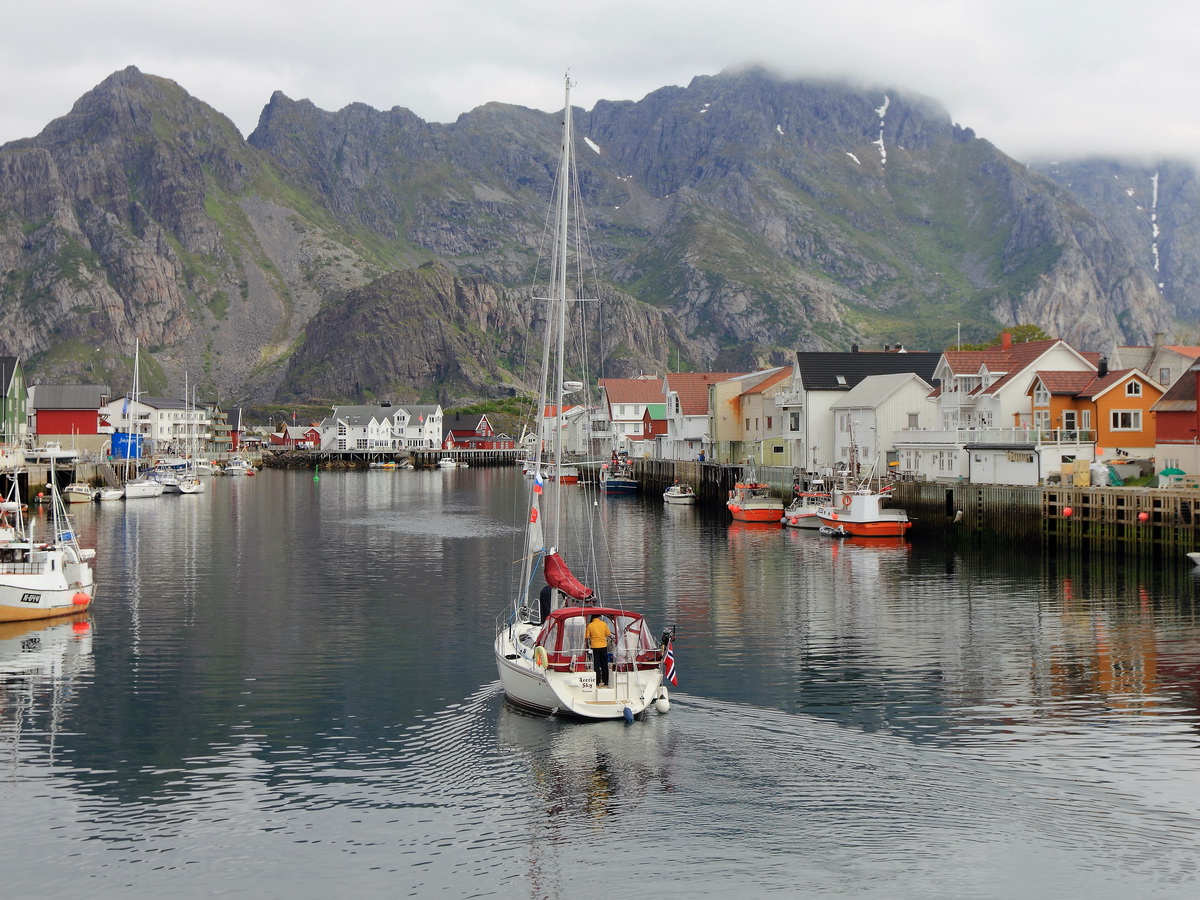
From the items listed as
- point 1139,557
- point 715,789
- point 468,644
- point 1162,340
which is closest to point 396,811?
point 715,789

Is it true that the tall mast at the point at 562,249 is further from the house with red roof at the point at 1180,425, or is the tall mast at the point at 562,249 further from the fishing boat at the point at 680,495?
the fishing boat at the point at 680,495

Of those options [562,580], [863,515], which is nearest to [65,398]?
[863,515]

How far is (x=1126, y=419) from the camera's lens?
3059 inches

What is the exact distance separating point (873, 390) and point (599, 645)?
73.7 meters

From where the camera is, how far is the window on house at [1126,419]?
77312mm

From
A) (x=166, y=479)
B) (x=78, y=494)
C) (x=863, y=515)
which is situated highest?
(x=166, y=479)

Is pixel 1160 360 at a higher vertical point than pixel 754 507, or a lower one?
higher

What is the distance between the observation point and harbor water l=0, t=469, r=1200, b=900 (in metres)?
21.3

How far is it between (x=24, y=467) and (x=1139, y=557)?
109946 millimetres

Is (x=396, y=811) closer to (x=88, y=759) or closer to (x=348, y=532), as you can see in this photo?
(x=88, y=759)

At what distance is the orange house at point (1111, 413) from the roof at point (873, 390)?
1705 cm

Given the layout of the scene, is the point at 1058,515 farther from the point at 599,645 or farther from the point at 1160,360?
the point at 599,645

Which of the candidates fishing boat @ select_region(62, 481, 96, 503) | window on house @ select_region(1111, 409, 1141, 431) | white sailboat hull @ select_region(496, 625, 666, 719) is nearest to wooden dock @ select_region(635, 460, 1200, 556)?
window on house @ select_region(1111, 409, 1141, 431)

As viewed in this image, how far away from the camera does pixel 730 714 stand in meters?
31.1
